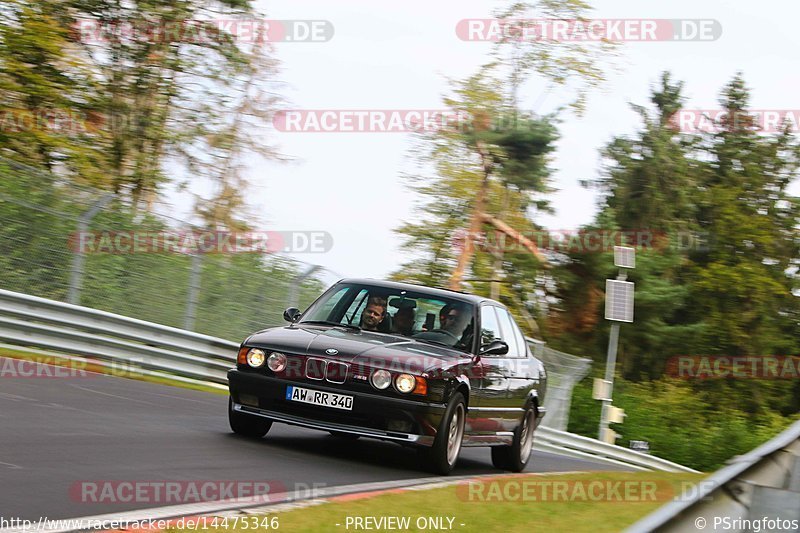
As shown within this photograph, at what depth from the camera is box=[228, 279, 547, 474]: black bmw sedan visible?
996cm

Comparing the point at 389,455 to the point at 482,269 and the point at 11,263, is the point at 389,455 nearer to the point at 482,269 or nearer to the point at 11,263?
the point at 11,263

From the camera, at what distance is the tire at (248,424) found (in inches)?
422

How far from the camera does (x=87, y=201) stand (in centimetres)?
1630

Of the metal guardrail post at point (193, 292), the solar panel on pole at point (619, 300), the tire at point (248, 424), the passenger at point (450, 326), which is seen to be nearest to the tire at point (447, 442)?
the passenger at point (450, 326)

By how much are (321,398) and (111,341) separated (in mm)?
7559

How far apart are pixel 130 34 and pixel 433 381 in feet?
66.5

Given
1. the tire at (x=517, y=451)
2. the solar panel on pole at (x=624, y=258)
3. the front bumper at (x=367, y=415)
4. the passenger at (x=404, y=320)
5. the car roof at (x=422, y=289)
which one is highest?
the car roof at (x=422, y=289)

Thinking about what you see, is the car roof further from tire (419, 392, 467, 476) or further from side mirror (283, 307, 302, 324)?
tire (419, 392, 467, 476)

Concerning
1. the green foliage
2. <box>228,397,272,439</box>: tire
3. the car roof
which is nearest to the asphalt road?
<box>228,397,272,439</box>: tire

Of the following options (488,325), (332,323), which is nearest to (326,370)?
(332,323)

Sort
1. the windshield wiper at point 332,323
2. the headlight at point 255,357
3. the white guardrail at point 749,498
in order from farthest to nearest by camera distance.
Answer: the windshield wiper at point 332,323, the headlight at point 255,357, the white guardrail at point 749,498

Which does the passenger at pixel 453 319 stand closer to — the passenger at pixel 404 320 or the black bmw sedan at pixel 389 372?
the black bmw sedan at pixel 389 372

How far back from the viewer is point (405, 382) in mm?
9930

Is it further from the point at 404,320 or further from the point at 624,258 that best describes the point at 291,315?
the point at 624,258
